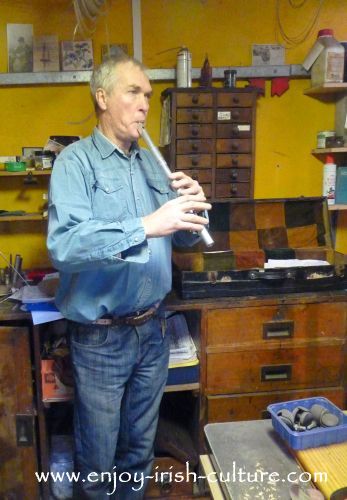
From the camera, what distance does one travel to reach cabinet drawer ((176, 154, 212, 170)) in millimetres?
1916

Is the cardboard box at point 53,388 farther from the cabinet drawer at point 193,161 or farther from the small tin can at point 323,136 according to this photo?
the small tin can at point 323,136

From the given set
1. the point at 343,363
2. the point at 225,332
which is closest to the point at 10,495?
the point at 225,332

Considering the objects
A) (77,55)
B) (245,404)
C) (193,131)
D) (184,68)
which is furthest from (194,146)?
(245,404)

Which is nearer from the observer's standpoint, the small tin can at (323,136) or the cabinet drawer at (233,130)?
the cabinet drawer at (233,130)

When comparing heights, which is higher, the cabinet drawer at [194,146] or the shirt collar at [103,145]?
the cabinet drawer at [194,146]

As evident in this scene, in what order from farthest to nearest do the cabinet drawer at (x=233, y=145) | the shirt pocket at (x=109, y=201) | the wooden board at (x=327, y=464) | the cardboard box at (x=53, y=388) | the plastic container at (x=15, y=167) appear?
the cabinet drawer at (x=233, y=145), the plastic container at (x=15, y=167), the cardboard box at (x=53, y=388), the shirt pocket at (x=109, y=201), the wooden board at (x=327, y=464)

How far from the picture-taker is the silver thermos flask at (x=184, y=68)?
1889mm

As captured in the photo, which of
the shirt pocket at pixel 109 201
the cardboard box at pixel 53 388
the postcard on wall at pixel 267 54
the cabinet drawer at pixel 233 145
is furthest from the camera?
the postcard on wall at pixel 267 54

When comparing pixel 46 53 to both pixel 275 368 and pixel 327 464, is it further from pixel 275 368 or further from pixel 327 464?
pixel 327 464

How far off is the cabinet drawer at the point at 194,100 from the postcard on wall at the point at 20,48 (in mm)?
643

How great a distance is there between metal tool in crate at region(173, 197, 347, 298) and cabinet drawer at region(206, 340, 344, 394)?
0.22m

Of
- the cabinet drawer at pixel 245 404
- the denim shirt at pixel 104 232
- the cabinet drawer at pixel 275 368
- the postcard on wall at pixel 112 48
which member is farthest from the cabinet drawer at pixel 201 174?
the cabinet drawer at pixel 245 404

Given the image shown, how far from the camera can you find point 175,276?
1.75m

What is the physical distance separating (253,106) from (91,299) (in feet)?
3.69
